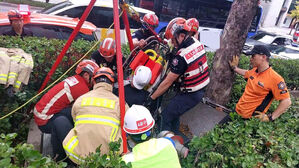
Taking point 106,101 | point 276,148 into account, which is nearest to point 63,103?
point 106,101

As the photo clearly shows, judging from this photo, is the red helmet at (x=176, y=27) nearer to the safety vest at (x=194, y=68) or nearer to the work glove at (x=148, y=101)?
the safety vest at (x=194, y=68)

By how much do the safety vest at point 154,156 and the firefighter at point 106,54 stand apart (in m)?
2.15

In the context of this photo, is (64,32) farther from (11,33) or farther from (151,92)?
(151,92)

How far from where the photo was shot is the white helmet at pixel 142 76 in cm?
301

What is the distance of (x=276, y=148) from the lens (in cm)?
203

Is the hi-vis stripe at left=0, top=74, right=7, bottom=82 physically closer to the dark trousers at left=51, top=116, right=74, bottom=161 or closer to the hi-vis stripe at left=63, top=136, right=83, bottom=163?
the dark trousers at left=51, top=116, right=74, bottom=161

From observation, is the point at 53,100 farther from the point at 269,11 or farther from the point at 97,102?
the point at 269,11

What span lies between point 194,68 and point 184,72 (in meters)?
0.14

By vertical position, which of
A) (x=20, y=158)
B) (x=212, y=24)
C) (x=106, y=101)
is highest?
(x=20, y=158)

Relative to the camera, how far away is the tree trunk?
3506 millimetres

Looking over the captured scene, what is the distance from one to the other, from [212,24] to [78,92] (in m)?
11.6

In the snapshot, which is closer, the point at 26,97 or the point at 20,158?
the point at 20,158

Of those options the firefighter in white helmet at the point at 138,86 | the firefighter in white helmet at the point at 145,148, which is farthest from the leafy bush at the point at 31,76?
the firefighter in white helmet at the point at 145,148

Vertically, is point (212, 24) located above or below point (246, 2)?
below
